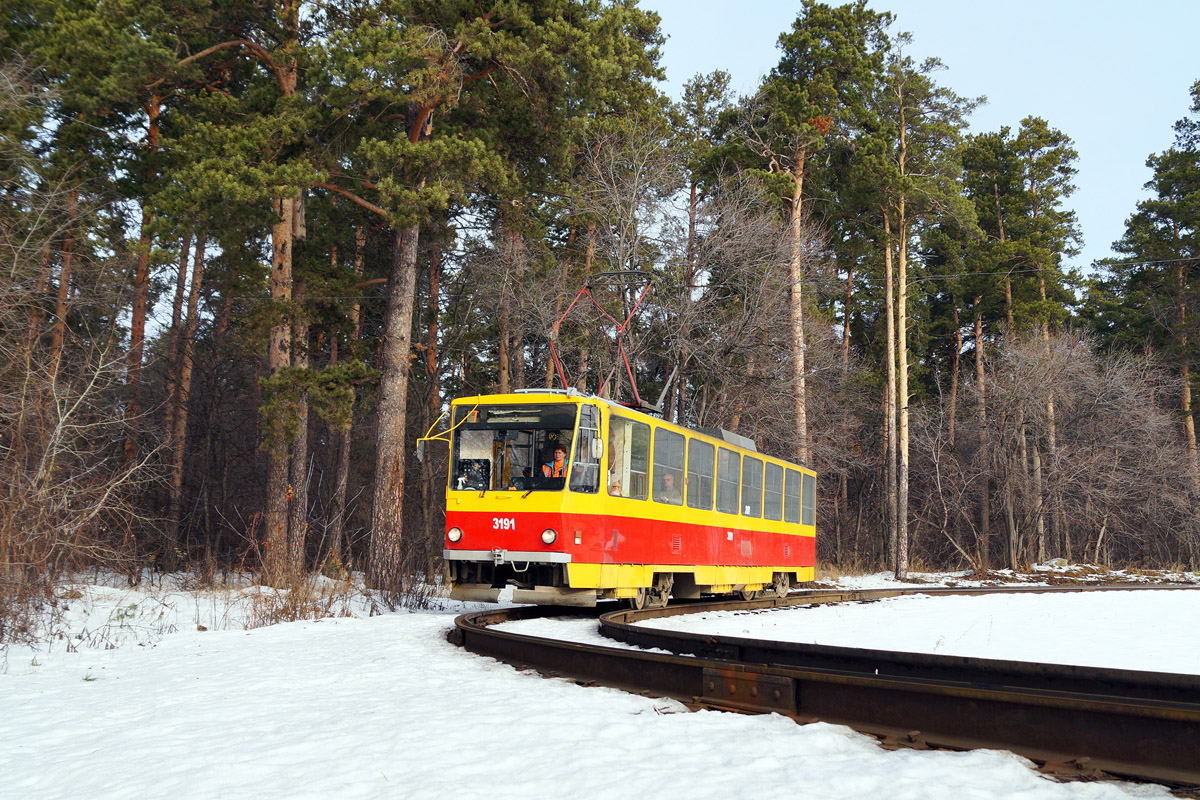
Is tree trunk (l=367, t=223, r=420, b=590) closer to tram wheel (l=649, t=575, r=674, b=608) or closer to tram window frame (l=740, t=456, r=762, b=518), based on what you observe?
tram wheel (l=649, t=575, r=674, b=608)

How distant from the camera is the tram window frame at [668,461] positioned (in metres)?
13.8

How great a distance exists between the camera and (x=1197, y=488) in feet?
132

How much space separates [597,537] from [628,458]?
1338 millimetres

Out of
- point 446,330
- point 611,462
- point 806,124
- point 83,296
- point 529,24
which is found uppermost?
point 806,124

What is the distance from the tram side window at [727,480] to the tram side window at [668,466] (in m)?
1.55

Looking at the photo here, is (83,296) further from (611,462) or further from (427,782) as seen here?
(427,782)

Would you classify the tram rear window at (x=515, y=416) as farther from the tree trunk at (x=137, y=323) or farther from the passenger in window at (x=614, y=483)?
the tree trunk at (x=137, y=323)

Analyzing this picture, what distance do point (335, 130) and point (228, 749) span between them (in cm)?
1631

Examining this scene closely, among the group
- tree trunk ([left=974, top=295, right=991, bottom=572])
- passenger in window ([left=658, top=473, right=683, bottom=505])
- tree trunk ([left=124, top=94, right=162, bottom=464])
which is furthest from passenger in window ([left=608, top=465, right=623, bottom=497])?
tree trunk ([left=974, top=295, right=991, bottom=572])

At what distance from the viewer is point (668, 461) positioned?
14133mm

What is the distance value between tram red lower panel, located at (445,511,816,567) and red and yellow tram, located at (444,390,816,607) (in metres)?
0.02

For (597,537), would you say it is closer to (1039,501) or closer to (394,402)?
(394,402)

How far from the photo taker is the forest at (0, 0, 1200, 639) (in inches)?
677

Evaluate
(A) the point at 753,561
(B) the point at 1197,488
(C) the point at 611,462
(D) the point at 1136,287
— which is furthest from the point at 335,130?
(D) the point at 1136,287
